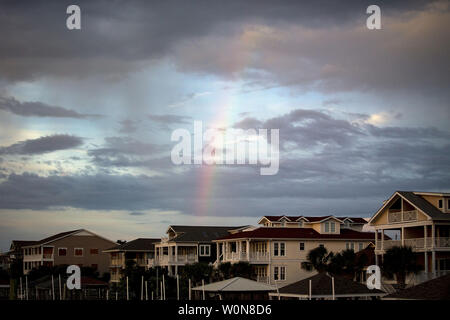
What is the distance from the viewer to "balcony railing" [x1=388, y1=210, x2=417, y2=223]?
60.3m

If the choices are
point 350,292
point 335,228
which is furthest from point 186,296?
point 350,292

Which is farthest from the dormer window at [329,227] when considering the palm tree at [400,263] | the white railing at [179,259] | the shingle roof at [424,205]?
the palm tree at [400,263]

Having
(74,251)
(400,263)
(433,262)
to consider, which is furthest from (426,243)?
(74,251)

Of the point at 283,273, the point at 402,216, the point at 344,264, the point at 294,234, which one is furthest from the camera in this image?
the point at 294,234

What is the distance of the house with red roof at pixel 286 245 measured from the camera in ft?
252

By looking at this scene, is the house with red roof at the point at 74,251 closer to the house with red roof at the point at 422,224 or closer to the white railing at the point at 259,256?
the white railing at the point at 259,256

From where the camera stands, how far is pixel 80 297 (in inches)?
3184

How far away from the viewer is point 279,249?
3051 inches

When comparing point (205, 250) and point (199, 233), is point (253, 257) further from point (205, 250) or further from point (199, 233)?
point (199, 233)

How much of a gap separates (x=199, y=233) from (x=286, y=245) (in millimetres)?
20725

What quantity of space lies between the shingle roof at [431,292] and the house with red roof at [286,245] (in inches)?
1394

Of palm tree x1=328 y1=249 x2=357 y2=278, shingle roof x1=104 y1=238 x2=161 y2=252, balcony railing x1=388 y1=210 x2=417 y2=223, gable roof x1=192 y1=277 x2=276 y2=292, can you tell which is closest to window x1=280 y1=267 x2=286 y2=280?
palm tree x1=328 y1=249 x2=357 y2=278
